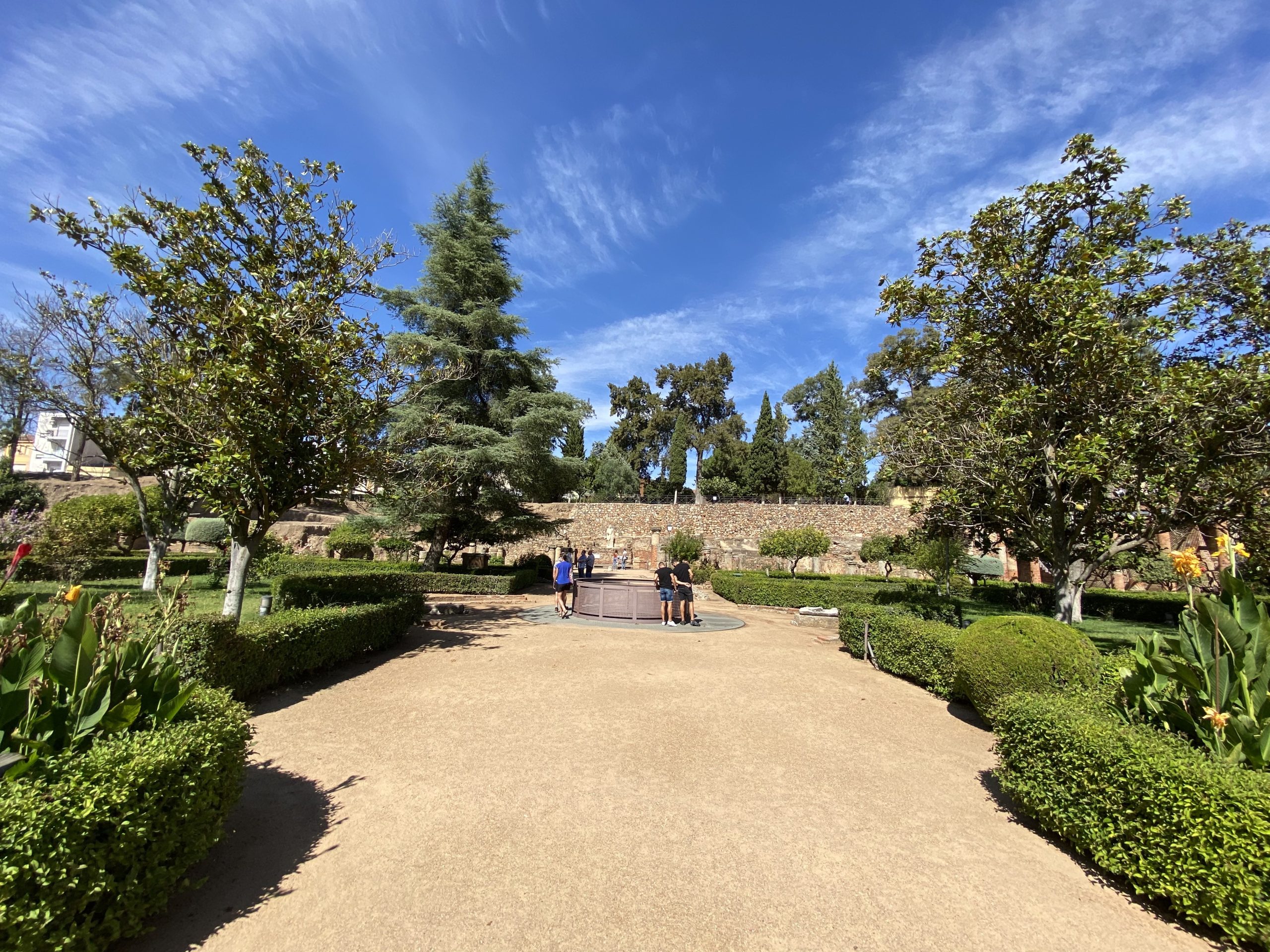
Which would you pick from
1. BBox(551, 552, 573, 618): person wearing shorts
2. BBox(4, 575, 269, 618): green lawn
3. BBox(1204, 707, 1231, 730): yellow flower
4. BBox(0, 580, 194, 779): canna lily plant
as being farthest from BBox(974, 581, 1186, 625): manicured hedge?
BBox(4, 575, 269, 618): green lawn

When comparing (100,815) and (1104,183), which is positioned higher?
(1104,183)

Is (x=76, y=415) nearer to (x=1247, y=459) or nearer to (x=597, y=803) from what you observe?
(x=597, y=803)

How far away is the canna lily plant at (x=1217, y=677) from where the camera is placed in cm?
324

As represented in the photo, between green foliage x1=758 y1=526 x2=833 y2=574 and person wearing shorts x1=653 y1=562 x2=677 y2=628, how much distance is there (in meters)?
10.1

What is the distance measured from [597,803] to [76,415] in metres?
16.7

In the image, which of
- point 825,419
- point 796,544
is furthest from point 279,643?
point 825,419

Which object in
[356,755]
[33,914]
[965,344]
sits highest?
[965,344]

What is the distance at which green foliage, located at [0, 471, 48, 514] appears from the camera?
20812mm

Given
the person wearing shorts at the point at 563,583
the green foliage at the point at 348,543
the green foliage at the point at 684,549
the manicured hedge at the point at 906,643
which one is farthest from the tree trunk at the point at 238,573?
the green foliage at the point at 684,549

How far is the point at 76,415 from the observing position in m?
13.4

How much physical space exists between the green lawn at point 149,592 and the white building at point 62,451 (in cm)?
2194

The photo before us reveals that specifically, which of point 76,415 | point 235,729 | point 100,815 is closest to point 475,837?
point 235,729

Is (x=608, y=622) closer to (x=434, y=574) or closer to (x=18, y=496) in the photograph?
(x=434, y=574)

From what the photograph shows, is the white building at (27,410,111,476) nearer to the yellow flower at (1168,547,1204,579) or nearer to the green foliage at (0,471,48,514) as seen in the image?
the green foliage at (0,471,48,514)
